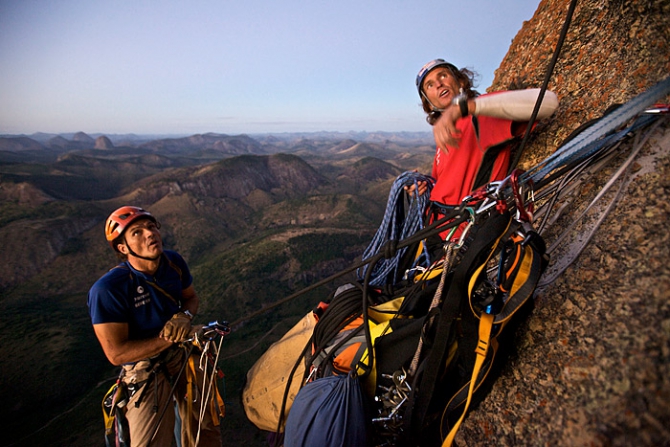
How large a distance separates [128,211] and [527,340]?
377 centimetres

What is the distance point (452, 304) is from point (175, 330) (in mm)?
2580

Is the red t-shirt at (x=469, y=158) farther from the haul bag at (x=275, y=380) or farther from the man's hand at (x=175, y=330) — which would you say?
the man's hand at (x=175, y=330)

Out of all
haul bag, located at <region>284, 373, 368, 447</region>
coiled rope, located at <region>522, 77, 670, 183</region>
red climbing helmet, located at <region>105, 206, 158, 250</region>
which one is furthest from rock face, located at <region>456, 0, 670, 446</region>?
red climbing helmet, located at <region>105, 206, 158, 250</region>

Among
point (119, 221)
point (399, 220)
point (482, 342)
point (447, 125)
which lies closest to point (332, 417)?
point (482, 342)

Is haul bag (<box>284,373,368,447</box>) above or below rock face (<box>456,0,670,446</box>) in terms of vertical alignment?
below

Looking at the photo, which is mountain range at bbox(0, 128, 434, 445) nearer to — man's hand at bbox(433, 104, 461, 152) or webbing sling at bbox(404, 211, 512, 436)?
webbing sling at bbox(404, 211, 512, 436)

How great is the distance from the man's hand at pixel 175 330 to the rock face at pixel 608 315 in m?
2.47

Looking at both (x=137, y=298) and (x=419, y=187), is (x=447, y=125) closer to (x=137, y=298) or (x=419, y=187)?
(x=419, y=187)

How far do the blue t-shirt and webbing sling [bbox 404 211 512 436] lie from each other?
256 centimetres

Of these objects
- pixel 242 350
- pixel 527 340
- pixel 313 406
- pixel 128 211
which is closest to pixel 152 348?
pixel 128 211

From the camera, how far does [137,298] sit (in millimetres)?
2943

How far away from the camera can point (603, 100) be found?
6.49 feet

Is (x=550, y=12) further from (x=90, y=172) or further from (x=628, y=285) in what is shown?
(x=90, y=172)

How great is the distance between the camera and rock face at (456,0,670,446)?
3.76 ft
